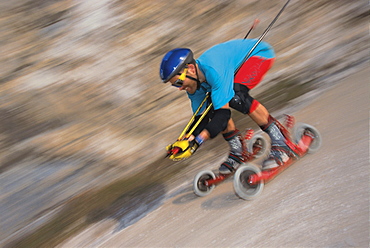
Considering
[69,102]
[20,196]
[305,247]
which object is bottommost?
[305,247]

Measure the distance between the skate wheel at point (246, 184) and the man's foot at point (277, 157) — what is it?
0.20 m

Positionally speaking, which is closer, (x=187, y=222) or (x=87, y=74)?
(x=187, y=222)

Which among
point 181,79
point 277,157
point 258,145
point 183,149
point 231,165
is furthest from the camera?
point 258,145

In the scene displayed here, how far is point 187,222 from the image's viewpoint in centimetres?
366

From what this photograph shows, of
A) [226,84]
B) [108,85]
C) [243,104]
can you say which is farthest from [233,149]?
[108,85]

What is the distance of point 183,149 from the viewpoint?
3.03 m

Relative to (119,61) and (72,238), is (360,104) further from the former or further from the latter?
(119,61)

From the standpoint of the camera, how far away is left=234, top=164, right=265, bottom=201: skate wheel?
3309mm

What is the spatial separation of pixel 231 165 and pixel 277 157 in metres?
0.54

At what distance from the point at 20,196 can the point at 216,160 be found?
2.86 metres

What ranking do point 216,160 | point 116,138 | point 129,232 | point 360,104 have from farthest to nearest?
point 116,138 → point 216,160 → point 360,104 → point 129,232

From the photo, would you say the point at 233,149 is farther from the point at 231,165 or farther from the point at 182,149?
the point at 182,149

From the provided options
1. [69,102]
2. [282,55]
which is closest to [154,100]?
[69,102]

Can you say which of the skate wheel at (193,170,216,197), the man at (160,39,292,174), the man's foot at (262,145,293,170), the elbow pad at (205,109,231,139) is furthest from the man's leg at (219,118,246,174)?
the elbow pad at (205,109,231,139)
